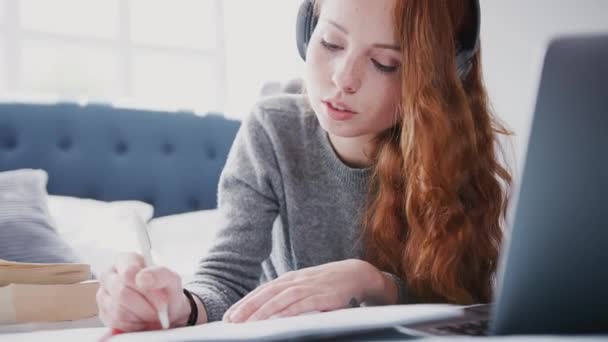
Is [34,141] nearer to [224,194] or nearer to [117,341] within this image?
[224,194]

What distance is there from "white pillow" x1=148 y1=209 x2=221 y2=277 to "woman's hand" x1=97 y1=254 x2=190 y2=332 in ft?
2.93

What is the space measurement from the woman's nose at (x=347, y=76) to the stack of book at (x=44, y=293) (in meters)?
0.53

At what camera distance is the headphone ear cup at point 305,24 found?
101cm

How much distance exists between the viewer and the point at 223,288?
2.70ft

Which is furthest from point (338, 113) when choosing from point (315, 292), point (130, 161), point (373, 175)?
point (130, 161)

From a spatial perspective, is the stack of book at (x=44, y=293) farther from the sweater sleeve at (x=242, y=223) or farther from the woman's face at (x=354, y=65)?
the woman's face at (x=354, y=65)

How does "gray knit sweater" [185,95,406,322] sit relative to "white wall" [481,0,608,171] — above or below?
below

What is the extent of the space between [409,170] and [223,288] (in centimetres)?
37

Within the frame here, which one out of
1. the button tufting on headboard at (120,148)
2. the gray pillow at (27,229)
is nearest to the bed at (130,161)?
the button tufting on headboard at (120,148)

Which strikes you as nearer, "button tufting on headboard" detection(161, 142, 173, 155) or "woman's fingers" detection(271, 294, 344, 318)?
"woman's fingers" detection(271, 294, 344, 318)

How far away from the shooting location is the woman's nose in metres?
0.84

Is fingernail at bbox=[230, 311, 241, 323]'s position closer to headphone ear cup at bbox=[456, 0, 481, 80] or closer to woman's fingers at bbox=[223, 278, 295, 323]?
woman's fingers at bbox=[223, 278, 295, 323]

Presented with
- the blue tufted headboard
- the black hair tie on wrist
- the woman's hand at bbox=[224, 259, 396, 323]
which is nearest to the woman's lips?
the woman's hand at bbox=[224, 259, 396, 323]

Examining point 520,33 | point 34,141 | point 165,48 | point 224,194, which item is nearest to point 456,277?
point 224,194
